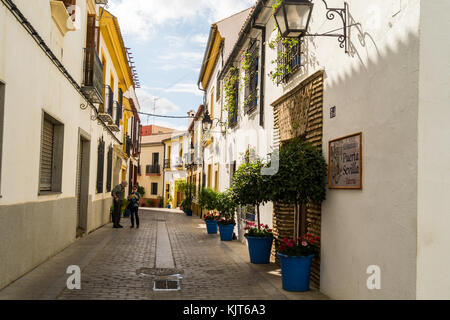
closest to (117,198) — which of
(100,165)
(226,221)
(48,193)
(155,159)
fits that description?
(100,165)

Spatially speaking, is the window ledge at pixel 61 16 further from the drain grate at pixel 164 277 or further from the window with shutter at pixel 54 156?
the drain grate at pixel 164 277

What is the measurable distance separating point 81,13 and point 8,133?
5831 millimetres

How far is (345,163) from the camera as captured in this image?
549 cm

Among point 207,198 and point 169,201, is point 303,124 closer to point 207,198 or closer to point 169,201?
point 207,198

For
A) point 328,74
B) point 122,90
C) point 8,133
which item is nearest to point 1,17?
point 8,133

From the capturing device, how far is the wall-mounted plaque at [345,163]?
513 centimetres

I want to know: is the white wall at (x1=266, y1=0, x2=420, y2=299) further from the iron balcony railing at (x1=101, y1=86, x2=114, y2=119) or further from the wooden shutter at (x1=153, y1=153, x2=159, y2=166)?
the wooden shutter at (x1=153, y1=153, x2=159, y2=166)

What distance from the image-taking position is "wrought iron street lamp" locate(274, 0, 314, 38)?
19.4 ft

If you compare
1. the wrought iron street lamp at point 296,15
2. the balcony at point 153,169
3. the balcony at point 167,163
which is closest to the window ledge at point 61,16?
the wrought iron street lamp at point 296,15

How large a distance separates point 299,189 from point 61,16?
5464 mm

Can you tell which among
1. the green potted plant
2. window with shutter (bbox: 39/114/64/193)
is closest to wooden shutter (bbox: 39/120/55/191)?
window with shutter (bbox: 39/114/64/193)

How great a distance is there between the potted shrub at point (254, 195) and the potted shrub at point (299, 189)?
1.21 feet
